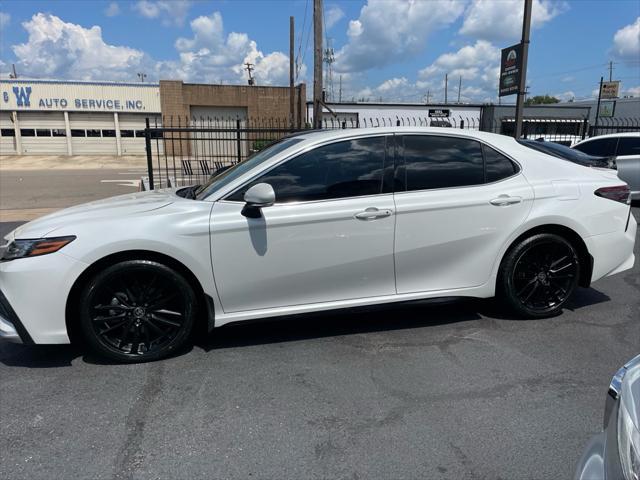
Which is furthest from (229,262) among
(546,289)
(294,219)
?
(546,289)

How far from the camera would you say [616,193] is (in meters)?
4.34

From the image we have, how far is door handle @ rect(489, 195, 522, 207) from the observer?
4.00 metres

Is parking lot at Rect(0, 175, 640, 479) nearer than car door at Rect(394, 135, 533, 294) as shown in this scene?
Yes

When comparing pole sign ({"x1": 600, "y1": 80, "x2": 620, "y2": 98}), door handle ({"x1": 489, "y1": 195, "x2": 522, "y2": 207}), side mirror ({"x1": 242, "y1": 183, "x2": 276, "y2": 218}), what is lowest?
door handle ({"x1": 489, "y1": 195, "x2": 522, "y2": 207})

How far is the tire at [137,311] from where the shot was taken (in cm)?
338

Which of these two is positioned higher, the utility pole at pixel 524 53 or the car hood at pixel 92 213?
the utility pole at pixel 524 53

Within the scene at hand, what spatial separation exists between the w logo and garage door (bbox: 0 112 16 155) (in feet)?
5.24

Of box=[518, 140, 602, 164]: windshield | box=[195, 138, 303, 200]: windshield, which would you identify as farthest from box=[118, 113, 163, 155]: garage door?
box=[195, 138, 303, 200]: windshield

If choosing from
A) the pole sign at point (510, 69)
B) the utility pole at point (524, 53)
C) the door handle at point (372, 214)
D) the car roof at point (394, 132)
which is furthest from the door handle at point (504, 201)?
the pole sign at point (510, 69)

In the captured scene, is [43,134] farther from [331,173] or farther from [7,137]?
[331,173]

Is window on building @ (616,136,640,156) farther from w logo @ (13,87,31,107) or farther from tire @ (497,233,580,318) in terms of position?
w logo @ (13,87,31,107)

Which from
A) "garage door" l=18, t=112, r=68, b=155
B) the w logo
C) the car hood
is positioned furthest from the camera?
"garage door" l=18, t=112, r=68, b=155

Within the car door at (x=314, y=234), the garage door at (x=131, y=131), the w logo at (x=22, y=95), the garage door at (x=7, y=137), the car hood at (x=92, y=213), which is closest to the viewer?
the car hood at (x=92, y=213)

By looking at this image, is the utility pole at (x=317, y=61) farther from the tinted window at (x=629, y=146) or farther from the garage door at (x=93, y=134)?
the garage door at (x=93, y=134)
